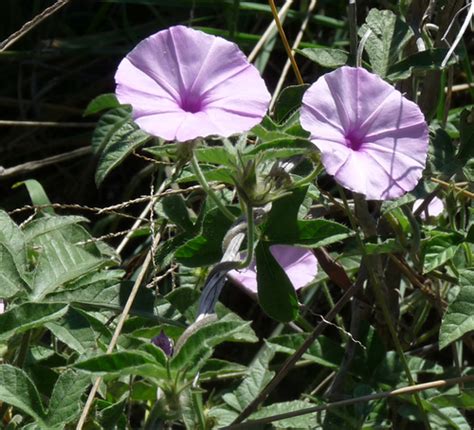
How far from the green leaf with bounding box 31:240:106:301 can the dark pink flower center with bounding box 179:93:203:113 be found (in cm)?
34

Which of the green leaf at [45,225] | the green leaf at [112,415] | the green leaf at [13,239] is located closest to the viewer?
the green leaf at [112,415]

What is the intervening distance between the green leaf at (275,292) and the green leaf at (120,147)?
367mm

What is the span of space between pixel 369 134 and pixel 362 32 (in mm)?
284

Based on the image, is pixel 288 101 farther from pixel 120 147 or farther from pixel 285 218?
pixel 120 147

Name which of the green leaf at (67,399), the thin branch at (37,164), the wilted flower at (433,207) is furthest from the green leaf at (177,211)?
the thin branch at (37,164)

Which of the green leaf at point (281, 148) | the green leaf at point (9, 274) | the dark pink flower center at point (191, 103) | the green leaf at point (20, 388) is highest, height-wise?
the dark pink flower center at point (191, 103)

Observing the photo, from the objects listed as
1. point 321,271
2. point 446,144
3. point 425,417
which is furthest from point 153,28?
point 425,417

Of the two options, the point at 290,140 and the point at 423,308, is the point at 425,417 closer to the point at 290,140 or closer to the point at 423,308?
the point at 423,308

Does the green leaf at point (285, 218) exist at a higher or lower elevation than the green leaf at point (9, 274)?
higher

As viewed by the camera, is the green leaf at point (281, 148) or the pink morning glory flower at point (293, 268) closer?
the green leaf at point (281, 148)

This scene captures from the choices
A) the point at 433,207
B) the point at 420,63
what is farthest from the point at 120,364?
the point at 433,207

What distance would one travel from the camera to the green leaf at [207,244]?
1251mm

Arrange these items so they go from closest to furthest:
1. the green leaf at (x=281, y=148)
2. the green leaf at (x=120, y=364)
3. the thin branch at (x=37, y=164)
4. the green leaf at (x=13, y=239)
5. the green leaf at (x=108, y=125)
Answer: the green leaf at (x=120, y=364)
the green leaf at (x=281, y=148)
the green leaf at (x=13, y=239)
the green leaf at (x=108, y=125)
the thin branch at (x=37, y=164)

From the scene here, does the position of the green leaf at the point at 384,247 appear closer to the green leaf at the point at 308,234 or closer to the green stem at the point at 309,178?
the green leaf at the point at 308,234
